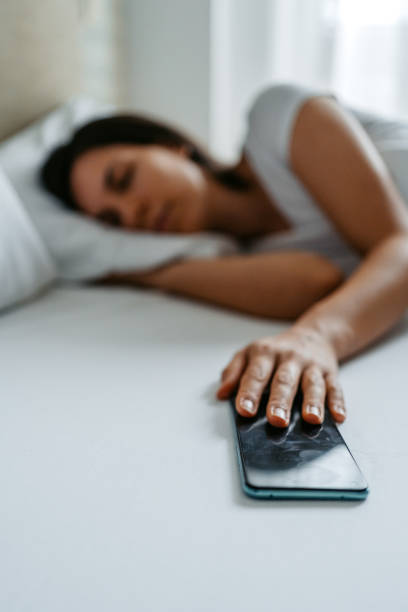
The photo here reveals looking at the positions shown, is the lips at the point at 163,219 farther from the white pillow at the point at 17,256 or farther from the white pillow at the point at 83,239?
the white pillow at the point at 17,256

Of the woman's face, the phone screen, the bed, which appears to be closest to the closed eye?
the woman's face

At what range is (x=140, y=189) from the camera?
43.8 inches

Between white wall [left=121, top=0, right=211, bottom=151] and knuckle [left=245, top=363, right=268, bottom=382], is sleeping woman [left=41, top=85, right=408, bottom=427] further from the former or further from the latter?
white wall [left=121, top=0, right=211, bottom=151]

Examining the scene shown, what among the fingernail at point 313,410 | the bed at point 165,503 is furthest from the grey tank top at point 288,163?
the fingernail at point 313,410

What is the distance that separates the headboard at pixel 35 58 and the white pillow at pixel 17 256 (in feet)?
1.46

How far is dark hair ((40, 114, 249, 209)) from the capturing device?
117 centimetres

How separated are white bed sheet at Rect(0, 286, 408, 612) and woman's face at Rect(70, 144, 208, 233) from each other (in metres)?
0.49

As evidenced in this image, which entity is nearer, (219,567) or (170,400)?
(219,567)

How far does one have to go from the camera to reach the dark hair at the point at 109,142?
1.17m

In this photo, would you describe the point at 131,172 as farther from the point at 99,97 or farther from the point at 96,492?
the point at 96,492

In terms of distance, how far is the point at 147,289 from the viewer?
1093 millimetres

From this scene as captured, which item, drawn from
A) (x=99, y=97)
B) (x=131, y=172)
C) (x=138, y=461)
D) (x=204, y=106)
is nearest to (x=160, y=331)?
(x=138, y=461)

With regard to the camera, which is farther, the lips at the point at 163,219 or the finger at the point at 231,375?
the lips at the point at 163,219

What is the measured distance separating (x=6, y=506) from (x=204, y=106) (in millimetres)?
1695
